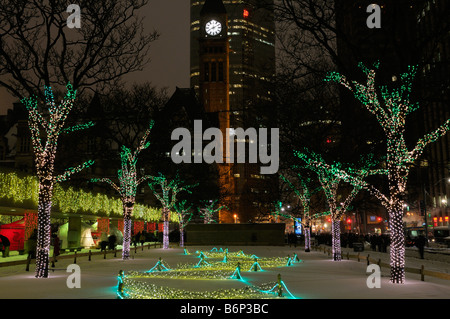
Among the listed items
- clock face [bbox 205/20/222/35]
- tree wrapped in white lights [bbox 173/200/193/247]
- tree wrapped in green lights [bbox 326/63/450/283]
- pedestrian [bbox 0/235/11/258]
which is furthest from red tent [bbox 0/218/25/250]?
clock face [bbox 205/20/222/35]

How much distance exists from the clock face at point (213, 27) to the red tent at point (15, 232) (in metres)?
116

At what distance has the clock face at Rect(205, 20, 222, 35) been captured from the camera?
457ft

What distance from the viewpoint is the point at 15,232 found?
34062 mm

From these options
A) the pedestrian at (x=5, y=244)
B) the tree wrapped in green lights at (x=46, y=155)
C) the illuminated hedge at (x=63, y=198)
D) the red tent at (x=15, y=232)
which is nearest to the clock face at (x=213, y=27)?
the illuminated hedge at (x=63, y=198)

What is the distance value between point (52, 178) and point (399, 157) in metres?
13.8

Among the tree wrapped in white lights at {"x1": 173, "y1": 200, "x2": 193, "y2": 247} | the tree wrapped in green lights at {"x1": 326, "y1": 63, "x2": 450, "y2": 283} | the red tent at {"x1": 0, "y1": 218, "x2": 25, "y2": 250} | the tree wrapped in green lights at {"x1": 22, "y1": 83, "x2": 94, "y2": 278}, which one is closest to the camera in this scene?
the tree wrapped in green lights at {"x1": 326, "y1": 63, "x2": 450, "y2": 283}

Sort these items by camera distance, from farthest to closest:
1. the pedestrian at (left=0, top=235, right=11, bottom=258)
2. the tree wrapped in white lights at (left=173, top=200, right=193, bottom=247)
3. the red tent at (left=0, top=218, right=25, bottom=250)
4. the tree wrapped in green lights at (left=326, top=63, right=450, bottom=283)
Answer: the tree wrapped in white lights at (left=173, top=200, right=193, bottom=247)
the red tent at (left=0, top=218, right=25, bottom=250)
the pedestrian at (left=0, top=235, right=11, bottom=258)
the tree wrapped in green lights at (left=326, top=63, right=450, bottom=283)

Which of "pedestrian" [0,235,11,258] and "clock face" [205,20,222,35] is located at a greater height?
"clock face" [205,20,222,35]

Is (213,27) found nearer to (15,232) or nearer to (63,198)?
(63,198)

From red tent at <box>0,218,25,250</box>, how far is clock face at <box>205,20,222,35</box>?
116 metres

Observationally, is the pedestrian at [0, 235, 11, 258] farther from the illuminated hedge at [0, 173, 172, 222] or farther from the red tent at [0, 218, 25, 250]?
the illuminated hedge at [0, 173, 172, 222]

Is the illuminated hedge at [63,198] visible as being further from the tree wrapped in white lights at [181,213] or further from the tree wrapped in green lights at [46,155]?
the tree wrapped in green lights at [46,155]
